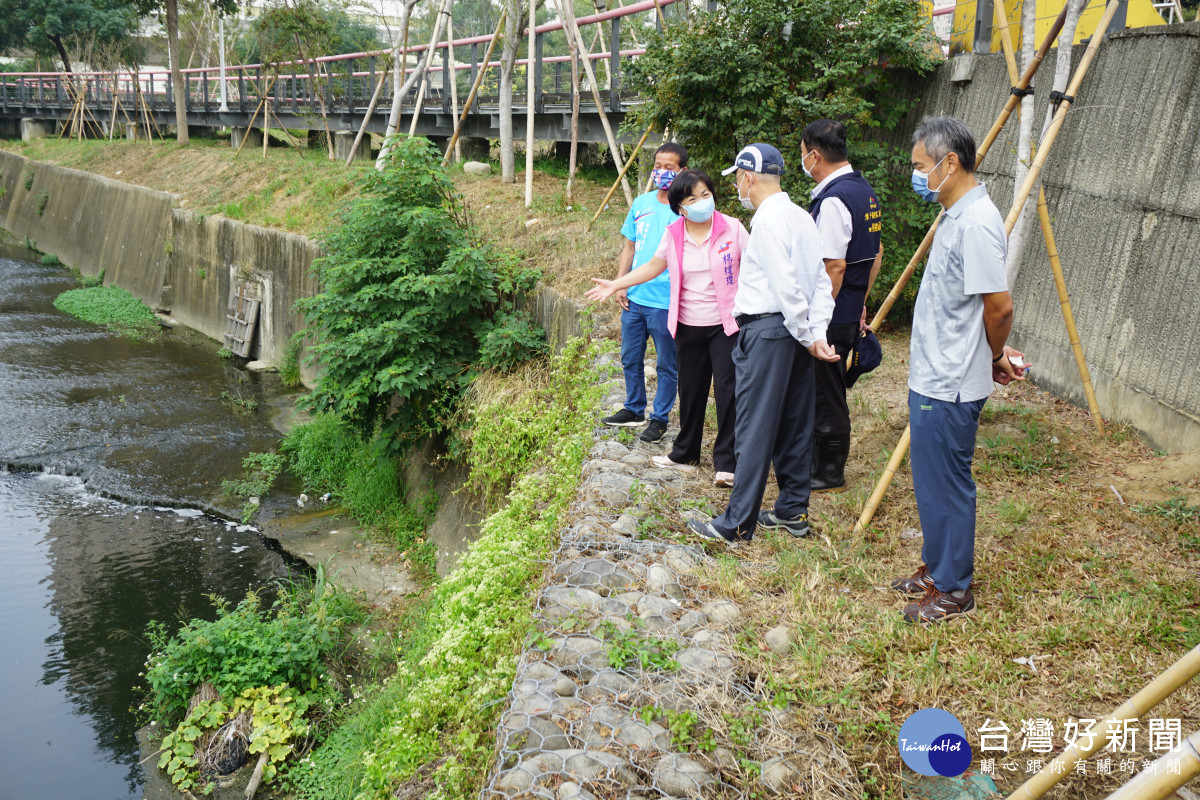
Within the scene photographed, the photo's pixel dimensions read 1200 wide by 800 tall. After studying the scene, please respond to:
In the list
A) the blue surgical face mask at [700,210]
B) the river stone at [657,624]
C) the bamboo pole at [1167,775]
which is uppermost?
the blue surgical face mask at [700,210]

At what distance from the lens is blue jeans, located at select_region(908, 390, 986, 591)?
310cm

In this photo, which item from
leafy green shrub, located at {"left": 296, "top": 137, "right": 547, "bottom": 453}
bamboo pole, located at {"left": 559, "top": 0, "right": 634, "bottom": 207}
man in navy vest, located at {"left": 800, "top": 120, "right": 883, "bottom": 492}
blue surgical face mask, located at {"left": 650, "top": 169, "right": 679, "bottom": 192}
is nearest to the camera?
man in navy vest, located at {"left": 800, "top": 120, "right": 883, "bottom": 492}

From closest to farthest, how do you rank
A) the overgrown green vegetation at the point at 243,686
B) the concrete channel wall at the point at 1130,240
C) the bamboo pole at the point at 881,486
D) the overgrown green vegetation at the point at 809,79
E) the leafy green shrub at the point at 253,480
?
the bamboo pole at the point at 881,486
the concrete channel wall at the point at 1130,240
the overgrown green vegetation at the point at 243,686
the overgrown green vegetation at the point at 809,79
the leafy green shrub at the point at 253,480

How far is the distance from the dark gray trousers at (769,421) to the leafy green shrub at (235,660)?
362cm

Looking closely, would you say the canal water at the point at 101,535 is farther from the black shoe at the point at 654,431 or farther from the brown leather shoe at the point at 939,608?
the brown leather shoe at the point at 939,608

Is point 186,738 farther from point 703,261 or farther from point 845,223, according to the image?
point 845,223

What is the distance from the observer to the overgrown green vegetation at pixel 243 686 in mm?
5547

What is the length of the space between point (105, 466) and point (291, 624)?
202 inches

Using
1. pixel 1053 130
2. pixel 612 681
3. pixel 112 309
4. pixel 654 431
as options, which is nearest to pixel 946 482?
pixel 612 681

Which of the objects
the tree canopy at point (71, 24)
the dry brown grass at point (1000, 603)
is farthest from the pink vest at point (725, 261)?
the tree canopy at point (71, 24)

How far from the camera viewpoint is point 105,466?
9.91m

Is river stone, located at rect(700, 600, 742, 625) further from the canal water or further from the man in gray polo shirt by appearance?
the canal water

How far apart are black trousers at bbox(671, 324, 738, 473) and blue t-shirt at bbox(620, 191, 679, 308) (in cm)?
43

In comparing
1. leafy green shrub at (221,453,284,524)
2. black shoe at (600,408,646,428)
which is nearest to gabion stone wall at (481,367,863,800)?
black shoe at (600,408,646,428)
